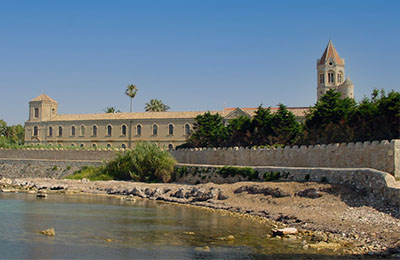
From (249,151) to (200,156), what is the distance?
7.52 metres

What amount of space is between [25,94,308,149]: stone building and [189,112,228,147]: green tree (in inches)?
291

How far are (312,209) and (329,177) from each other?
3.12 m

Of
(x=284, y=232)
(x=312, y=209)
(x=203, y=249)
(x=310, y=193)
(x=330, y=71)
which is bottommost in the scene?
(x=203, y=249)

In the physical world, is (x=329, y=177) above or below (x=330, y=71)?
below

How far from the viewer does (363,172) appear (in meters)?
22.0

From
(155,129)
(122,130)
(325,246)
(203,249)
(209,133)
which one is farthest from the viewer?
(122,130)

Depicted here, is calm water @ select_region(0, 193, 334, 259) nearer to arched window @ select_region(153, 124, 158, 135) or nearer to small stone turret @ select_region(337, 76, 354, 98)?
arched window @ select_region(153, 124, 158, 135)

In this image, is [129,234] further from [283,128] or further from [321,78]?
[321,78]

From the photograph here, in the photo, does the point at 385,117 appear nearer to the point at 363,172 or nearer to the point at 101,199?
the point at 363,172

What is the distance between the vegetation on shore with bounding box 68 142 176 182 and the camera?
39.8 meters

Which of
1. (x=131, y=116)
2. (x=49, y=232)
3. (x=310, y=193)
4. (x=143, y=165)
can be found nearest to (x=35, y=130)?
(x=131, y=116)

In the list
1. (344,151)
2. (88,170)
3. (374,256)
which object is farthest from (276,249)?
(88,170)

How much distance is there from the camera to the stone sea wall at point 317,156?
874 inches

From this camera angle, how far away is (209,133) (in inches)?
2163
